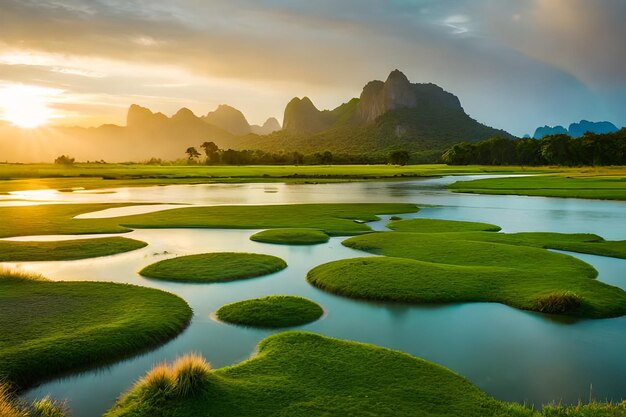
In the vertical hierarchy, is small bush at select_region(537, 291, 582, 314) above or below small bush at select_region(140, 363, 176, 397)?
below

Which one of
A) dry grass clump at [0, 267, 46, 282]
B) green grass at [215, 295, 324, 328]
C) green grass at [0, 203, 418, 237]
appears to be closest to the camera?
green grass at [215, 295, 324, 328]

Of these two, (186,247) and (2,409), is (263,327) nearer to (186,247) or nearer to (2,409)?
(2,409)

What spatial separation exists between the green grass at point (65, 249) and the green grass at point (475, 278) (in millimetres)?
16603

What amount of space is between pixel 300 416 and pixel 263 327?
316 inches

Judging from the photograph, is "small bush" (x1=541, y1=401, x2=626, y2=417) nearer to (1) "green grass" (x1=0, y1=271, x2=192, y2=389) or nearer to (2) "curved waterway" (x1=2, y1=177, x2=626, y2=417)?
(2) "curved waterway" (x1=2, y1=177, x2=626, y2=417)

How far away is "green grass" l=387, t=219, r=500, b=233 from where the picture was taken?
45.1 meters

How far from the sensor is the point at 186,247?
122ft

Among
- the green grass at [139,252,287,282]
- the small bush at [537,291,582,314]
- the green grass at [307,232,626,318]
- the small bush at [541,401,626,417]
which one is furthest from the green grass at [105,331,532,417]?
the green grass at [139,252,287,282]

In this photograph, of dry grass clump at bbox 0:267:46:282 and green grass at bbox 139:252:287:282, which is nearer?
dry grass clump at bbox 0:267:46:282

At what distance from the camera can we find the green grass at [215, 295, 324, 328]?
19.8 metres

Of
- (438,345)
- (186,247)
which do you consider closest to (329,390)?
(438,345)

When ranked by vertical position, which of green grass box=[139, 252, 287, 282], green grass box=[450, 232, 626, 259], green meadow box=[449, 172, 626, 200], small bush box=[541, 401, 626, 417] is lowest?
green grass box=[139, 252, 287, 282]

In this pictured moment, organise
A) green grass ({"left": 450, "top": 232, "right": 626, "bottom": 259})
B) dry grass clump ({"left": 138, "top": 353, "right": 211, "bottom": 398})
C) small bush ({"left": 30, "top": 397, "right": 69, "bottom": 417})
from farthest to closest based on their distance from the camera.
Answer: green grass ({"left": 450, "top": 232, "right": 626, "bottom": 259})
small bush ({"left": 30, "top": 397, "right": 69, "bottom": 417})
dry grass clump ({"left": 138, "top": 353, "right": 211, "bottom": 398})

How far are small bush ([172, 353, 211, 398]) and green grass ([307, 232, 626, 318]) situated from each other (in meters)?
12.3
